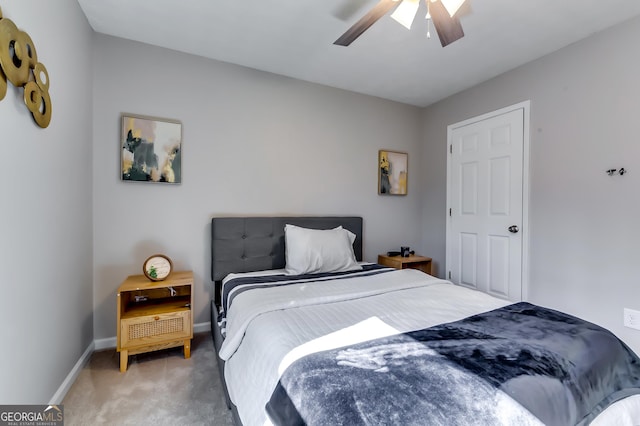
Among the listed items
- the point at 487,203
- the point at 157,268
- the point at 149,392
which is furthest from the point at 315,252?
the point at 487,203

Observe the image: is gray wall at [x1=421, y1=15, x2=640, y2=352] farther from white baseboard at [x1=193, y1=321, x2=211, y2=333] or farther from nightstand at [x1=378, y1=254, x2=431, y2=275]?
white baseboard at [x1=193, y1=321, x2=211, y2=333]

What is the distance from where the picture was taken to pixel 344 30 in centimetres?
214

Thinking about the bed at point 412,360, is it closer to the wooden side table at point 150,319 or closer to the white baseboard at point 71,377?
the wooden side table at point 150,319

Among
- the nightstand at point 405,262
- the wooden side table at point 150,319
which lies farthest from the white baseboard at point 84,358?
the nightstand at point 405,262

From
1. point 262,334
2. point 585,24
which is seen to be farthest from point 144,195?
point 585,24

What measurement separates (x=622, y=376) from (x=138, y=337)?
8.97ft

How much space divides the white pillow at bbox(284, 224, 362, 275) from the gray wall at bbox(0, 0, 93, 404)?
1.52m

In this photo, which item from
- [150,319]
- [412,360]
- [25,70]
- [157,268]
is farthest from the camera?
[157,268]

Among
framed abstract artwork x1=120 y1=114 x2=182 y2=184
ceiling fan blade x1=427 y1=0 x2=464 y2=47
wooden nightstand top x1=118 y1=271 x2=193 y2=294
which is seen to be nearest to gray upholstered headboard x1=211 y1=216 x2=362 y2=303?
wooden nightstand top x1=118 y1=271 x2=193 y2=294

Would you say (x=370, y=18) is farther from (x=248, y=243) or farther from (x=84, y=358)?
(x=84, y=358)

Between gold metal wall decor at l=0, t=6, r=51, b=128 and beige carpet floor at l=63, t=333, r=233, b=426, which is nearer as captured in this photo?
gold metal wall decor at l=0, t=6, r=51, b=128

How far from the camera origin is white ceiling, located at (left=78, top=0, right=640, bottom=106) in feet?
6.25

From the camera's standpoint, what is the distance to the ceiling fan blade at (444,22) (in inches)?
58.1

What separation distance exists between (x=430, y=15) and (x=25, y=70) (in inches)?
79.2
